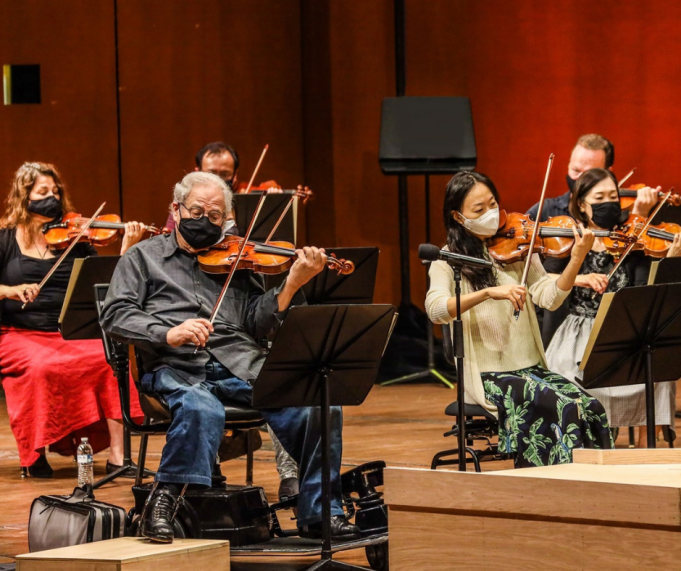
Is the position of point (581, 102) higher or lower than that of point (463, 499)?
higher

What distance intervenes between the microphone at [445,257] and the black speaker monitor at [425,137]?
3.71m

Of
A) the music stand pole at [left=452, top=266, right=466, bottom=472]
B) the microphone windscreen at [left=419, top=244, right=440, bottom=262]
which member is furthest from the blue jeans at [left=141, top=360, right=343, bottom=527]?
the microphone windscreen at [left=419, top=244, right=440, bottom=262]

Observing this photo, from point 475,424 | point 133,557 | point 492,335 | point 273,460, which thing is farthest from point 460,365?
point 273,460

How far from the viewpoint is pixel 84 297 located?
407cm

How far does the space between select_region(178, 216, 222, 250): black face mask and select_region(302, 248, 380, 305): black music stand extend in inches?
26.1

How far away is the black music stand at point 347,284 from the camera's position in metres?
3.93

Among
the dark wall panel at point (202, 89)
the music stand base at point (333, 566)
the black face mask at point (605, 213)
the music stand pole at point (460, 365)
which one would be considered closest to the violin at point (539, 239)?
the black face mask at point (605, 213)

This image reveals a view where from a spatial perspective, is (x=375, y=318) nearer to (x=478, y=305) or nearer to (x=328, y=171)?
(x=478, y=305)

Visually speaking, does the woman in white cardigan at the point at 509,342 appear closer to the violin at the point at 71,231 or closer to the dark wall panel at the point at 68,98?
the violin at the point at 71,231

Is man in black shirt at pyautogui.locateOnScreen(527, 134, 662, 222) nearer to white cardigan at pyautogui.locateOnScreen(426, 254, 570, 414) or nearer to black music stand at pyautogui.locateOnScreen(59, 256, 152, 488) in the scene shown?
white cardigan at pyautogui.locateOnScreen(426, 254, 570, 414)

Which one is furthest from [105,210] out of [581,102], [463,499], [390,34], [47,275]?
[463,499]

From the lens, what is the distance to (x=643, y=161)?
7.75m

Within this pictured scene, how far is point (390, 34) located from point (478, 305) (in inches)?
182

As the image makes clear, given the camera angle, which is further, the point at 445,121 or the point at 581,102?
the point at 581,102
